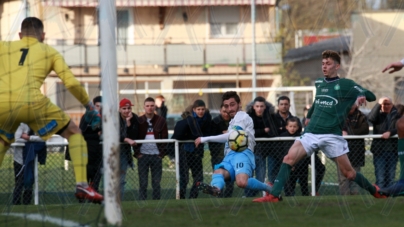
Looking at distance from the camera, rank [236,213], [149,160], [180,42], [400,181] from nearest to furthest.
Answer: [236,213] < [400,181] < [149,160] < [180,42]

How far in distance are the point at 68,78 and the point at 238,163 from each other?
116 inches

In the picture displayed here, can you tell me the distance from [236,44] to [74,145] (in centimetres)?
2163

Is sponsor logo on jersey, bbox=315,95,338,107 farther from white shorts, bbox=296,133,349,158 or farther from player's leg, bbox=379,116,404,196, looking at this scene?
player's leg, bbox=379,116,404,196

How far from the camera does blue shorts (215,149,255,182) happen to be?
33.7 ft

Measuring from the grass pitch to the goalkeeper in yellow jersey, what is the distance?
70cm

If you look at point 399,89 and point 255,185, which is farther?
point 399,89

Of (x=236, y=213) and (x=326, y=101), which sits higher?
(x=326, y=101)

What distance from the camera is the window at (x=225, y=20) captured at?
3203 centimetres

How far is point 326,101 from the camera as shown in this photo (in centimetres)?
1011

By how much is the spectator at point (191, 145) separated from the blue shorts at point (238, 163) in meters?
2.55

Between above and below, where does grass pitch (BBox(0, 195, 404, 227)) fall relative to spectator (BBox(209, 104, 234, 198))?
below

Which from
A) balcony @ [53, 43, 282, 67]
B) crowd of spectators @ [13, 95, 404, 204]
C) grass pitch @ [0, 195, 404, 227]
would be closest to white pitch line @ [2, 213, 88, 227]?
grass pitch @ [0, 195, 404, 227]

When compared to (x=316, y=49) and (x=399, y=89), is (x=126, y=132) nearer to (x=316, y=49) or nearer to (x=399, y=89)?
(x=399, y=89)

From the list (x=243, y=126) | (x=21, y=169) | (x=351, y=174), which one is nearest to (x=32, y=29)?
(x=243, y=126)
